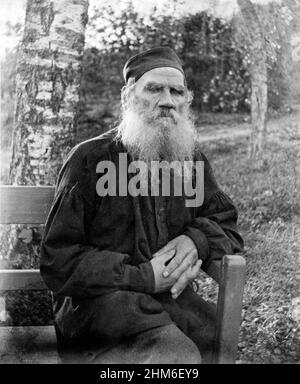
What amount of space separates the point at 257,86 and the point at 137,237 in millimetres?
1551

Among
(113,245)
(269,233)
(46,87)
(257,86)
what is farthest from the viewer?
(257,86)

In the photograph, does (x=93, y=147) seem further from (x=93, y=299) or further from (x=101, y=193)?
(x=93, y=299)

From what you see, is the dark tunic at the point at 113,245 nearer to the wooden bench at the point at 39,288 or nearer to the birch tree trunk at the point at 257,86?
the wooden bench at the point at 39,288

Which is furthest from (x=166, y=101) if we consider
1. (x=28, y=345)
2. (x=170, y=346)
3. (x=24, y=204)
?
(x=28, y=345)

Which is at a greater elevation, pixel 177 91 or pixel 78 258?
pixel 177 91

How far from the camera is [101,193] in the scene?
2861 mm

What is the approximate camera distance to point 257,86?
381 cm

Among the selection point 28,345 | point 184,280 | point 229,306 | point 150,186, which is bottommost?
point 28,345

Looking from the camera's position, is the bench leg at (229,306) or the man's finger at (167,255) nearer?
the bench leg at (229,306)

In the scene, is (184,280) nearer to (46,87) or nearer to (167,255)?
(167,255)

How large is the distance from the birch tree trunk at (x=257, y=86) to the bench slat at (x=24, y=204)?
4.63 ft

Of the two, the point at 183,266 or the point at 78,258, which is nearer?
the point at 78,258

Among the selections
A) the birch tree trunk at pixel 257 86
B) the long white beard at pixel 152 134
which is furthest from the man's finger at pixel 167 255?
the birch tree trunk at pixel 257 86

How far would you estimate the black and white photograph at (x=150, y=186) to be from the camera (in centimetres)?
278
